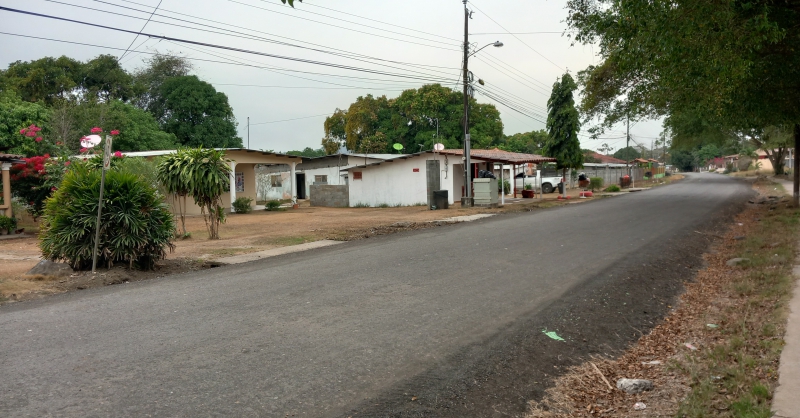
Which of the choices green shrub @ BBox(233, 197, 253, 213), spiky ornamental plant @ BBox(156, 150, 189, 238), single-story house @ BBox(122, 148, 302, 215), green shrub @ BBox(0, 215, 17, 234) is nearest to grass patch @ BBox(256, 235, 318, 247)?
spiky ornamental plant @ BBox(156, 150, 189, 238)

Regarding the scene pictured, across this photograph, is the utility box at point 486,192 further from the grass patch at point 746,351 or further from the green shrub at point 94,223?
the green shrub at point 94,223

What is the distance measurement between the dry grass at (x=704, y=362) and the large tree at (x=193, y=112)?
152ft

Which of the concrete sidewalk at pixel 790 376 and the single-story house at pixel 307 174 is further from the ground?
the single-story house at pixel 307 174

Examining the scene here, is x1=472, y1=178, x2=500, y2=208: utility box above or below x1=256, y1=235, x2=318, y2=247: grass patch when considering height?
above

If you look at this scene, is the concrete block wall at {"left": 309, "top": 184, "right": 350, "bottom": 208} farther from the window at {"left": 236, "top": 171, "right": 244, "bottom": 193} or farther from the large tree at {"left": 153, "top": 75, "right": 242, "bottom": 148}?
the large tree at {"left": 153, "top": 75, "right": 242, "bottom": 148}

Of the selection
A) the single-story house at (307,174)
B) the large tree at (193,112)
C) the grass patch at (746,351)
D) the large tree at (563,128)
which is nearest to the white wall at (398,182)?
the single-story house at (307,174)

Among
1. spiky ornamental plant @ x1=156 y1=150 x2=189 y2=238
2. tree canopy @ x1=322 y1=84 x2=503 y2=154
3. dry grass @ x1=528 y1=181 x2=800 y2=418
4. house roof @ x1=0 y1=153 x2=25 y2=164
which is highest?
tree canopy @ x1=322 y1=84 x2=503 y2=154

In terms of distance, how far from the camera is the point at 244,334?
623 cm

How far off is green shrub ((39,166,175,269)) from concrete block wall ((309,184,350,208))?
25201 millimetres

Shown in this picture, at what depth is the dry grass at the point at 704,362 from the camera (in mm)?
4645

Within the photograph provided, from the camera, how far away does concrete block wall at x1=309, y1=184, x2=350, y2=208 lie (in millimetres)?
36188

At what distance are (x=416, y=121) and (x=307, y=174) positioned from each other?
17.7 m

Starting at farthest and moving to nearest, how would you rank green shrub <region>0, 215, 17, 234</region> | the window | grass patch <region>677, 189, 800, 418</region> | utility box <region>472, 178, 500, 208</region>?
the window, utility box <region>472, 178, 500, 208</region>, green shrub <region>0, 215, 17, 234</region>, grass patch <region>677, 189, 800, 418</region>

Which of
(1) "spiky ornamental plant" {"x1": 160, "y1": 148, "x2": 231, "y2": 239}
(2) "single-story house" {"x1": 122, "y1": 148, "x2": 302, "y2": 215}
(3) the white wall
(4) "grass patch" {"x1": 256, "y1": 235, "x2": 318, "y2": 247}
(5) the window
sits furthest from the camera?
(5) the window
